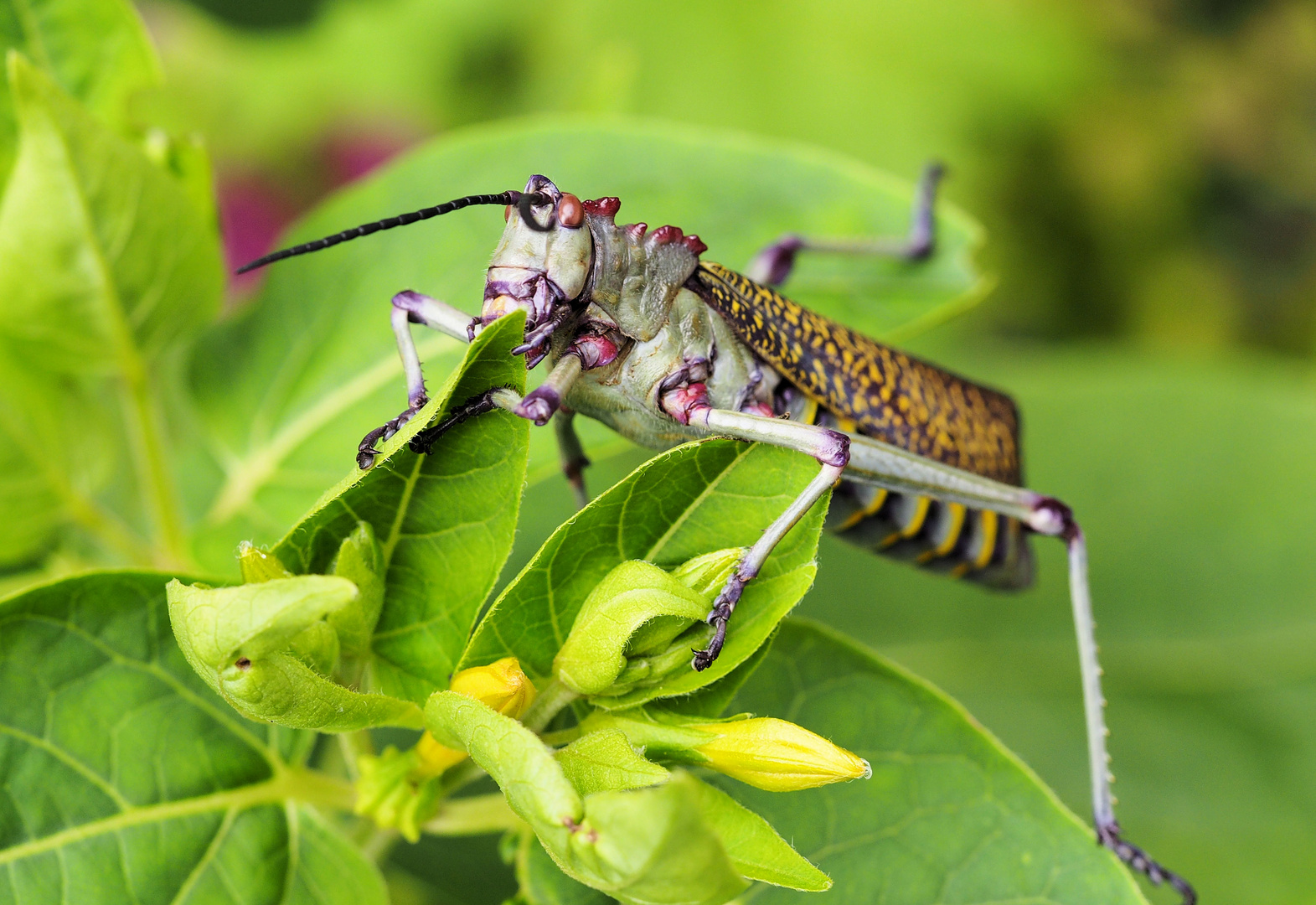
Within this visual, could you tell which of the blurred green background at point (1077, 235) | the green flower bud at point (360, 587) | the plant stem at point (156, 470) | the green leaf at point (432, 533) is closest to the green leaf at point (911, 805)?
the green leaf at point (432, 533)

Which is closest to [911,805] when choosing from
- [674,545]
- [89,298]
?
[674,545]

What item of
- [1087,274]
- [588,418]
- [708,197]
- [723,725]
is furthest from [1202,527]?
[723,725]

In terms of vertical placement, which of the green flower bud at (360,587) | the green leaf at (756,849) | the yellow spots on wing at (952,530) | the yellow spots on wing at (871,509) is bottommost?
the green leaf at (756,849)

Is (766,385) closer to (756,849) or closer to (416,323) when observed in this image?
(416,323)

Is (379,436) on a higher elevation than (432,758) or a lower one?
higher

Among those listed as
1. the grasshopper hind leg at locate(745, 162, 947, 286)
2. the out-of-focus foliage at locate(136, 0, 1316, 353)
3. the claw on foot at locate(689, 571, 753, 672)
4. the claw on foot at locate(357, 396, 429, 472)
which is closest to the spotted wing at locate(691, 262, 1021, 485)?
the grasshopper hind leg at locate(745, 162, 947, 286)

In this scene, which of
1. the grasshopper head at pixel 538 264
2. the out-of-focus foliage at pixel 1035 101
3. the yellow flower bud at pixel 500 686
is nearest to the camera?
the yellow flower bud at pixel 500 686

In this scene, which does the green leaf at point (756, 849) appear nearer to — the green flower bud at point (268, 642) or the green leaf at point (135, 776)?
the green flower bud at point (268, 642)
